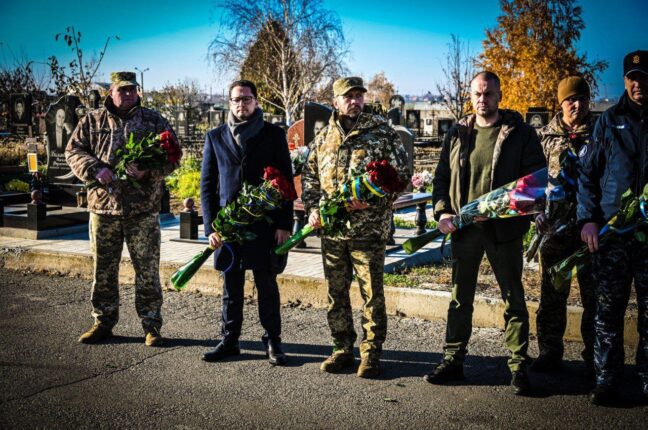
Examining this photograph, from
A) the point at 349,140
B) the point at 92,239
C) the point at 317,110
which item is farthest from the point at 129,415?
the point at 317,110

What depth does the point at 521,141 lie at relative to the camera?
4.46 meters

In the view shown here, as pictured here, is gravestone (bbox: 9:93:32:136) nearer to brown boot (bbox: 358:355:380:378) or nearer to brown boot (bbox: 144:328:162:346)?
brown boot (bbox: 144:328:162:346)

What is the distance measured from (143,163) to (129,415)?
2.21 meters

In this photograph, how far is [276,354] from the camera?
5074 mm

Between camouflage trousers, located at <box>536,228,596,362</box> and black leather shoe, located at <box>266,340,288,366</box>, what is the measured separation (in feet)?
6.51

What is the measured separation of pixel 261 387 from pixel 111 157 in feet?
8.14

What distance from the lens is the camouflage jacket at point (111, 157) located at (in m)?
5.53

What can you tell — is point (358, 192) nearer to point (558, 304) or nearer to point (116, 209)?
point (558, 304)

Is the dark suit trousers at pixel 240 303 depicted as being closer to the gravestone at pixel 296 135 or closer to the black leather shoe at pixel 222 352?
the black leather shoe at pixel 222 352

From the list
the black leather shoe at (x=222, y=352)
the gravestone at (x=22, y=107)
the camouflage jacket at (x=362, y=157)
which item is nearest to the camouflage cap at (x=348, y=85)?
the camouflage jacket at (x=362, y=157)

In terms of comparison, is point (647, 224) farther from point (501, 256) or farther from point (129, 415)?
point (129, 415)

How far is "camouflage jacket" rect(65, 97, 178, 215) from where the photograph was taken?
18.1ft

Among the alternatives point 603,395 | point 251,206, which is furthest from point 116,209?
point 603,395

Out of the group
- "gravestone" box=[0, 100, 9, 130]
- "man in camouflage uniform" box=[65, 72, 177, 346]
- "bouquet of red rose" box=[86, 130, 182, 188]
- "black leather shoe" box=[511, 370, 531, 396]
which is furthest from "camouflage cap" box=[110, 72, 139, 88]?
"gravestone" box=[0, 100, 9, 130]
